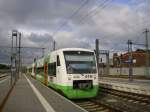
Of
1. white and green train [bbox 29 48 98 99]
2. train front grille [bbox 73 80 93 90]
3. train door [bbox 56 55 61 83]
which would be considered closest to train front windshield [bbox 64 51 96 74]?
white and green train [bbox 29 48 98 99]

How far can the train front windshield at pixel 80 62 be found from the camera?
17312 millimetres

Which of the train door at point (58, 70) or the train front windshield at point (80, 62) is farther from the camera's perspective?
the train door at point (58, 70)

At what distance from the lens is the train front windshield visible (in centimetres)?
1731

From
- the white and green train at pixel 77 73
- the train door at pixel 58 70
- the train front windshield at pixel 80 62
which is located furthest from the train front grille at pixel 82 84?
the train door at pixel 58 70

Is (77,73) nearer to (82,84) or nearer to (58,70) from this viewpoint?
(82,84)

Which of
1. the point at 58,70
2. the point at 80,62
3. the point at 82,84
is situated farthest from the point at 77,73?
the point at 58,70

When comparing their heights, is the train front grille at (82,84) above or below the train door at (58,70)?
below

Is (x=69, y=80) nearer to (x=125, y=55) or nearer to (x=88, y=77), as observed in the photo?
(x=88, y=77)

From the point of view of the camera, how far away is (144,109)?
14211 mm

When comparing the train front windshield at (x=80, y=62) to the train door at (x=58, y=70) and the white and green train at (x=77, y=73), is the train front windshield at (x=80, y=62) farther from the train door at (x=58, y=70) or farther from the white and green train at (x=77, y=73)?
the train door at (x=58, y=70)

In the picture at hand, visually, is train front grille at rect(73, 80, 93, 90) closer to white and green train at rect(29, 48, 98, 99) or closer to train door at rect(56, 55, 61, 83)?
white and green train at rect(29, 48, 98, 99)

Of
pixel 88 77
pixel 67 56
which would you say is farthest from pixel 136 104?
pixel 67 56

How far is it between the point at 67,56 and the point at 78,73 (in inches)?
51.1

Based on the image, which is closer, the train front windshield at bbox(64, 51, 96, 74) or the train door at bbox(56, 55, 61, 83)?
the train front windshield at bbox(64, 51, 96, 74)
